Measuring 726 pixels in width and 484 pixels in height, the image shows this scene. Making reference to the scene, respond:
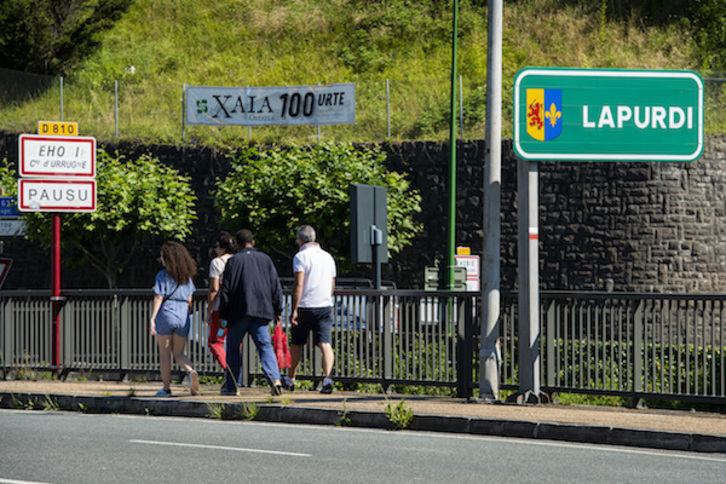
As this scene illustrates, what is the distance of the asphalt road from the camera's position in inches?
288

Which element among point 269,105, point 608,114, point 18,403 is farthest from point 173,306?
point 269,105

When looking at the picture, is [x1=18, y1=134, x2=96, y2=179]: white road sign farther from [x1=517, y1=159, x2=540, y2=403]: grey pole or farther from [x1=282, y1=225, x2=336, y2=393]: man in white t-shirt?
[x1=517, y1=159, x2=540, y2=403]: grey pole

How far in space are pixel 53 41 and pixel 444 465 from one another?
1226 inches

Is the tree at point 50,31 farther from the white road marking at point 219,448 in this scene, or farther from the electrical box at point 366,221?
the white road marking at point 219,448

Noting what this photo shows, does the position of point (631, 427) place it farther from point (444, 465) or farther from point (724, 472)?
point (444, 465)

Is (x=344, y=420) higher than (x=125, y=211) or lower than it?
lower

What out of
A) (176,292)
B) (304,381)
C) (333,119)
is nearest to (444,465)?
(176,292)

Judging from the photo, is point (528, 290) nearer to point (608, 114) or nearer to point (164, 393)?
point (608, 114)

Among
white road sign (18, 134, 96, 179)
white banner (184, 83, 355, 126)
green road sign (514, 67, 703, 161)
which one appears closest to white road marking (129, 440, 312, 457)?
green road sign (514, 67, 703, 161)

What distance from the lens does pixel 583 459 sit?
8.18m

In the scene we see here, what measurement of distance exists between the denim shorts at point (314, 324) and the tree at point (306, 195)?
43.8 feet

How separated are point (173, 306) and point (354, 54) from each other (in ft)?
92.7

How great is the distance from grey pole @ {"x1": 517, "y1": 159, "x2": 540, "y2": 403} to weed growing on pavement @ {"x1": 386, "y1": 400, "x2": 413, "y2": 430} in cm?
172

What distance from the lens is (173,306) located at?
38.0 ft
